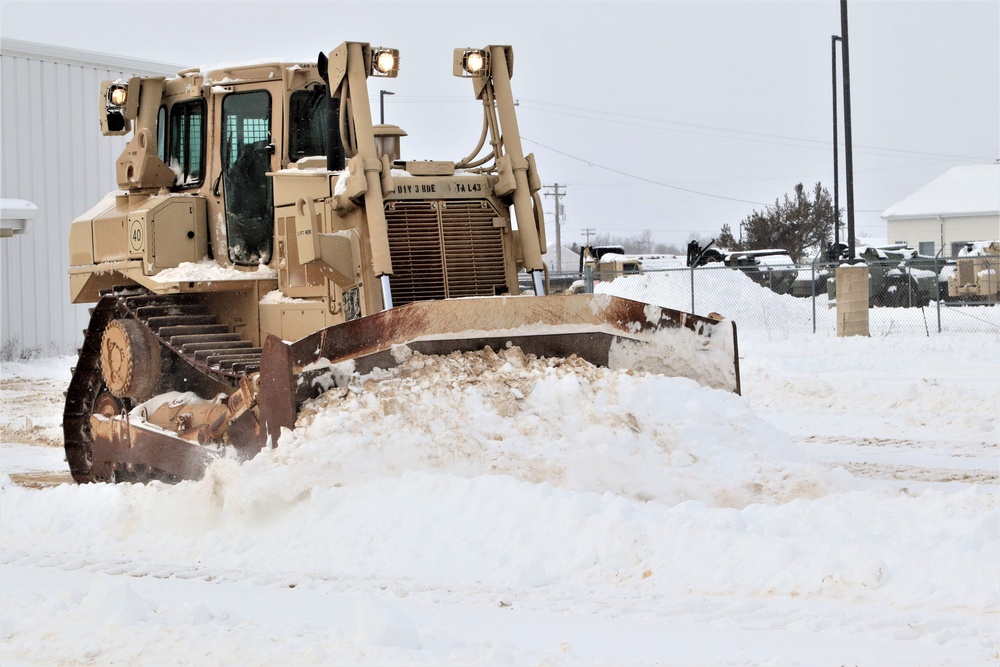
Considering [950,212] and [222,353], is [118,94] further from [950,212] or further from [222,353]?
[950,212]

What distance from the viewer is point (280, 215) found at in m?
9.03

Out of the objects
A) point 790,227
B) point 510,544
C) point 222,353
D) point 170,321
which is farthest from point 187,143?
point 790,227

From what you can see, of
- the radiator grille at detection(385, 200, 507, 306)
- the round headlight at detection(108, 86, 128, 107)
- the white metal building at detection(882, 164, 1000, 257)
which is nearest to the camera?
the radiator grille at detection(385, 200, 507, 306)

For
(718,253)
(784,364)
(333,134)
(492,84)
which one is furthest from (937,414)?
(718,253)

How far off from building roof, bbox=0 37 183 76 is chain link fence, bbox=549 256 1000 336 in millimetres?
9432

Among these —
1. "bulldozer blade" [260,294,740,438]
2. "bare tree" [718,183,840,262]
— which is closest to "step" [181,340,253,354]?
"bulldozer blade" [260,294,740,438]

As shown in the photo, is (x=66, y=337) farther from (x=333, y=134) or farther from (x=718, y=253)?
(x=718, y=253)

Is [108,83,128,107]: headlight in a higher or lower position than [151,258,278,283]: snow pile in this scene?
higher

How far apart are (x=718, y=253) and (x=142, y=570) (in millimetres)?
32565

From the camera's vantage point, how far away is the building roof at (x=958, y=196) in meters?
60.7

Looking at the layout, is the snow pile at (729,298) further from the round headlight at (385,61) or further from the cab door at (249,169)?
the round headlight at (385,61)

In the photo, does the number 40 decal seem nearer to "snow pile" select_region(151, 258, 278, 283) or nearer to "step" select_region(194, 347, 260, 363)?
"snow pile" select_region(151, 258, 278, 283)

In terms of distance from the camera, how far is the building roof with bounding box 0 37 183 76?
20984mm

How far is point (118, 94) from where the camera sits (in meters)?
9.98
